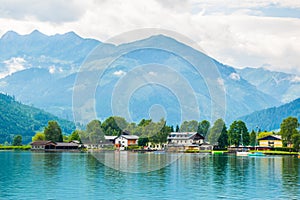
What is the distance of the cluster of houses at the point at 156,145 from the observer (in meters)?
124

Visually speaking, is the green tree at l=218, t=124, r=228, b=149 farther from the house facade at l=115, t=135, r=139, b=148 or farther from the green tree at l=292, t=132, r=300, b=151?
the house facade at l=115, t=135, r=139, b=148

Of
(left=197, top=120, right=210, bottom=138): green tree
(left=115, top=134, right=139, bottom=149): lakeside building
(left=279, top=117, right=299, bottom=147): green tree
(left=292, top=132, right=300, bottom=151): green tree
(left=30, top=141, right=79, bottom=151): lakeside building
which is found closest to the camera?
(left=292, top=132, right=300, bottom=151): green tree

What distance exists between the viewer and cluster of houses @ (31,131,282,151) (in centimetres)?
12350

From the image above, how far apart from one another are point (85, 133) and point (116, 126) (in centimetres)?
2206

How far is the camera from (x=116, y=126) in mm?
141375

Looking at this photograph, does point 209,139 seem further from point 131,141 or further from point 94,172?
point 94,172

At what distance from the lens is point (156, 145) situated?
4948 inches

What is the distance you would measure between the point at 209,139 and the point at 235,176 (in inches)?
3134

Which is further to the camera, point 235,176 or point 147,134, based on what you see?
point 147,134

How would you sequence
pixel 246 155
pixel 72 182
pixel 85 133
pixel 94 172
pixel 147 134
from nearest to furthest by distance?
pixel 72 182 < pixel 94 172 < pixel 246 155 < pixel 85 133 < pixel 147 134

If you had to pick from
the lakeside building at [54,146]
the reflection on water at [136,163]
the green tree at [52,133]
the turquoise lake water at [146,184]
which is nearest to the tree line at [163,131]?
the green tree at [52,133]

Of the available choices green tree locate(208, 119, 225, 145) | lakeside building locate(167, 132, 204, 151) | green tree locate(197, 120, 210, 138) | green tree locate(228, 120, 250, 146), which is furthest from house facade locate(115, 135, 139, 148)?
green tree locate(228, 120, 250, 146)

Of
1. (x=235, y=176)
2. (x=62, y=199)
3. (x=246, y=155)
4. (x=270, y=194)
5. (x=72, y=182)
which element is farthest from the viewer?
(x=246, y=155)

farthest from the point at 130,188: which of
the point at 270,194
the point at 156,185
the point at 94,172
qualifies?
the point at 94,172
